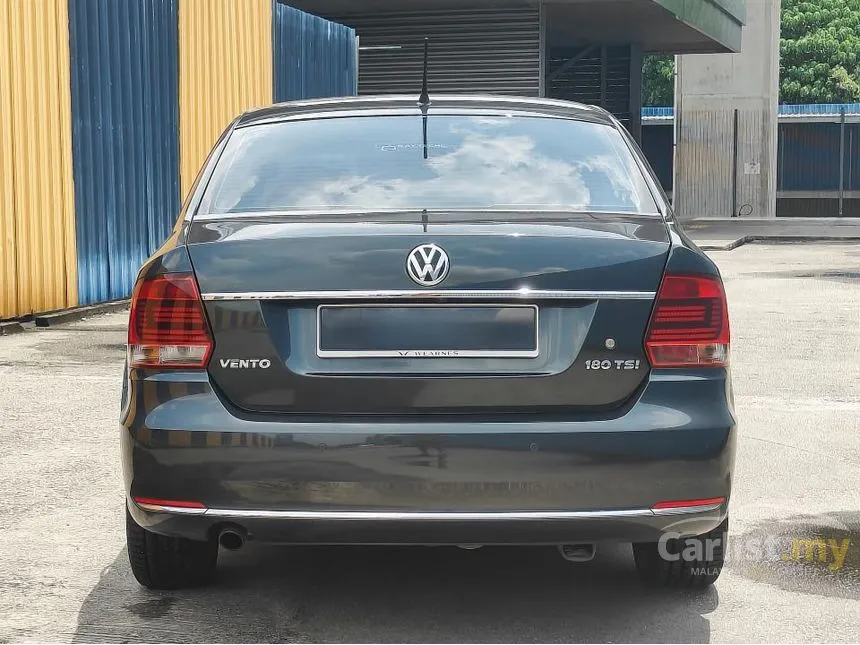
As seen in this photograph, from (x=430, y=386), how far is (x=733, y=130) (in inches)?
1602

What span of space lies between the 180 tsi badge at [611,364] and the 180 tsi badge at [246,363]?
88 centimetres

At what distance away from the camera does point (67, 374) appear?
31.7 feet

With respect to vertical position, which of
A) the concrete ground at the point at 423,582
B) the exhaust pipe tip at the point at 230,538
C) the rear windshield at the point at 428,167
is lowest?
the concrete ground at the point at 423,582

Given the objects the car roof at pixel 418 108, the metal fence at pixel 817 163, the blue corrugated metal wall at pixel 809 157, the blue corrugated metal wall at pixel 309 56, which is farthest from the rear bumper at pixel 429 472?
the blue corrugated metal wall at pixel 809 157

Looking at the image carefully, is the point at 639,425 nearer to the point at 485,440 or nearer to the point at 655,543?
the point at 485,440

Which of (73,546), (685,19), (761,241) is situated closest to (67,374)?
(73,546)

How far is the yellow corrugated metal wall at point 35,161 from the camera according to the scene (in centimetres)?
1235

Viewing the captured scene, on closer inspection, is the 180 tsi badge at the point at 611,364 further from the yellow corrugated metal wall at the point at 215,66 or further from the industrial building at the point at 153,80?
the yellow corrugated metal wall at the point at 215,66

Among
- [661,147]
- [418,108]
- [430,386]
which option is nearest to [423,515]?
[430,386]

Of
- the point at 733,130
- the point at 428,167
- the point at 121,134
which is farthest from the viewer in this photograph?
the point at 733,130

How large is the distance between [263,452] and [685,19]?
985 inches

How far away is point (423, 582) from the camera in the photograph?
15.4 feet

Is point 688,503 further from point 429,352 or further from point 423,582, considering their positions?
point 423,582

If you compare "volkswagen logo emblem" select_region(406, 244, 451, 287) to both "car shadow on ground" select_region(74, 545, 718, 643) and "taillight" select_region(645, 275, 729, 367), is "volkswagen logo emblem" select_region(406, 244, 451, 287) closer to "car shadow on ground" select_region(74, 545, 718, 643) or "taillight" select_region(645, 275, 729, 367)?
"taillight" select_region(645, 275, 729, 367)
